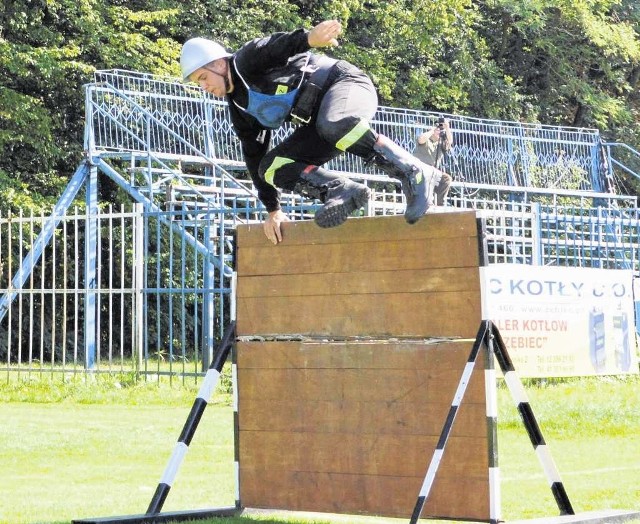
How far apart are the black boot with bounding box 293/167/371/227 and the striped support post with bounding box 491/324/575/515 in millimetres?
925

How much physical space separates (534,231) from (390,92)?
10.7m

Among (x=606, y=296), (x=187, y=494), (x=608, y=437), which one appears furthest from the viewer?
(x=606, y=296)

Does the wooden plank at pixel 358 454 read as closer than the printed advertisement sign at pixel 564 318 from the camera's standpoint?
Yes

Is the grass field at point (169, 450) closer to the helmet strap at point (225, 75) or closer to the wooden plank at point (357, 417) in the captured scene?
the wooden plank at point (357, 417)

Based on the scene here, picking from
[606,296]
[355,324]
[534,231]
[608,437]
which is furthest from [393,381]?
[534,231]

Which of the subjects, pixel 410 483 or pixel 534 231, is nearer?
pixel 410 483

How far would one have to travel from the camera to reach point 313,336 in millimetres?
6695

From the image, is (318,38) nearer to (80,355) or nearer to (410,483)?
(410,483)

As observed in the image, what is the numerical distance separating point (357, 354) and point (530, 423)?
35.8 inches

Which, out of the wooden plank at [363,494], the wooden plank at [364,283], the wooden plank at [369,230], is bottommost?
the wooden plank at [363,494]

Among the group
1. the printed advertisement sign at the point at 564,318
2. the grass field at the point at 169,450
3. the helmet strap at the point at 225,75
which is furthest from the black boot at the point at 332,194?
the printed advertisement sign at the point at 564,318

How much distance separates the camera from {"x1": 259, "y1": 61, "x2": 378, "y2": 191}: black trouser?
635 cm

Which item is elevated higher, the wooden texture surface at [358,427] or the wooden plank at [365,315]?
the wooden plank at [365,315]

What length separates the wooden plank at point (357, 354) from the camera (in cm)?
619
